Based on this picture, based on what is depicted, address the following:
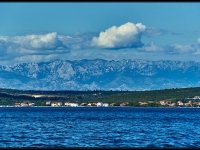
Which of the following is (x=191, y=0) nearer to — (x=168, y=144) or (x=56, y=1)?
(x=56, y=1)

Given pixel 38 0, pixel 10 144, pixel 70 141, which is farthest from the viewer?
pixel 70 141

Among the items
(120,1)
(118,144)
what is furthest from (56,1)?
(118,144)

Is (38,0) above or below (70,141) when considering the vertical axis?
above

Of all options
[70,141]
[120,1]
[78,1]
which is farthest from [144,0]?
[70,141]

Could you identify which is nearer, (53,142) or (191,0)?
(191,0)

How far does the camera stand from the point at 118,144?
2147 inches

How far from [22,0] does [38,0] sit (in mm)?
520

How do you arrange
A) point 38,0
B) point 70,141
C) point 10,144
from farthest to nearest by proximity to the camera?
point 70,141, point 10,144, point 38,0

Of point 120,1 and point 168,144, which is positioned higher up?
point 120,1

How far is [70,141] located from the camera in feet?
194

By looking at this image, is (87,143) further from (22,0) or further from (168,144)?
(22,0)

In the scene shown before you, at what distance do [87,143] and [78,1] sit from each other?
135 feet

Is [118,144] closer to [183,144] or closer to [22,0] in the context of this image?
[183,144]

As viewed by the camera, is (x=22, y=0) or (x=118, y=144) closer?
(x=22, y=0)
